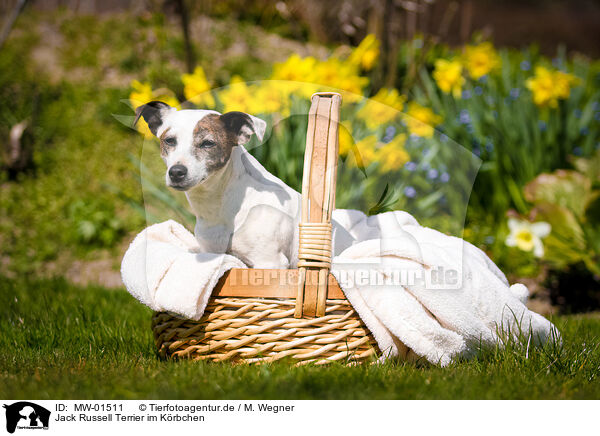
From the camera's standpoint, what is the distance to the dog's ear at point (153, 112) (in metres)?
1.49

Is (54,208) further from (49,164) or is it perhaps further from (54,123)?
(54,123)

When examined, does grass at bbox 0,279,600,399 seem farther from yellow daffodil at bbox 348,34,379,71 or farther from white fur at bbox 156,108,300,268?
yellow daffodil at bbox 348,34,379,71

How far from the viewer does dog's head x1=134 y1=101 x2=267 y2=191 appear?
4.58 ft

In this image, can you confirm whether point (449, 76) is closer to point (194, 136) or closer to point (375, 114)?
point (375, 114)

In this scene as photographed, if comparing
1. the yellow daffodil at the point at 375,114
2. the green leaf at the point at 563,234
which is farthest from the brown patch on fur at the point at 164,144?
the green leaf at the point at 563,234

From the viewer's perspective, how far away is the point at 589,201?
2.71 meters

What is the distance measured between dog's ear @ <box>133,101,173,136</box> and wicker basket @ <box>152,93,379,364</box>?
0.42 meters

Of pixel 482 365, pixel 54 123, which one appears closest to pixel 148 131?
pixel 482 365

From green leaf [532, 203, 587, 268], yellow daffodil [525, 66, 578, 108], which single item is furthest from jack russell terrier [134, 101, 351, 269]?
yellow daffodil [525, 66, 578, 108]

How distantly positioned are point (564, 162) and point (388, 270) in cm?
256
